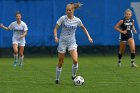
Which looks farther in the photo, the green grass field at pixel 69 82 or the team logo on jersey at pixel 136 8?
the team logo on jersey at pixel 136 8

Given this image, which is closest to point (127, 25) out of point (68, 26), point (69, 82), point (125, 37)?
point (125, 37)

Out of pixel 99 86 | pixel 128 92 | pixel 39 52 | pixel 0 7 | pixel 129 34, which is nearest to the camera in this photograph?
pixel 128 92

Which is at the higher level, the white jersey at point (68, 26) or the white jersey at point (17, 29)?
the white jersey at point (68, 26)

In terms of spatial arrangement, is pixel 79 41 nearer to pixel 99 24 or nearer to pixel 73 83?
pixel 99 24

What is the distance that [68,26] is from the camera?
14.7 m

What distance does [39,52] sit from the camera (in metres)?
30.6

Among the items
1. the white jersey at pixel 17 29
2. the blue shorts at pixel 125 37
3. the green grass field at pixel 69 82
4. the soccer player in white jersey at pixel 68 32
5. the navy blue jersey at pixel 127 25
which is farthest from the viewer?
the white jersey at pixel 17 29

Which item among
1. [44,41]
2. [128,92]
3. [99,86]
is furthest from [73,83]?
[44,41]

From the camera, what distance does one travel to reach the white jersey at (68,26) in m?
14.7

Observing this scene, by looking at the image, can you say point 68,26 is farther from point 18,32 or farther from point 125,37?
point 18,32

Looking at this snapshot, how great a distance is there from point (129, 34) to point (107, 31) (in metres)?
8.14

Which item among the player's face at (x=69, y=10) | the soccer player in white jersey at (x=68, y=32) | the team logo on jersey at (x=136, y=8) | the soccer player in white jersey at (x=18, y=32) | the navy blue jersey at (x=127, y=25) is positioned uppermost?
the player's face at (x=69, y=10)

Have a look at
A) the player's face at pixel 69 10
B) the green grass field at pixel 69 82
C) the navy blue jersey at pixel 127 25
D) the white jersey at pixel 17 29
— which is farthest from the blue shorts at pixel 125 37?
the player's face at pixel 69 10

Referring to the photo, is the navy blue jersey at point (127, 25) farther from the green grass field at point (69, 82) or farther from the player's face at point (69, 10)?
the player's face at point (69, 10)
